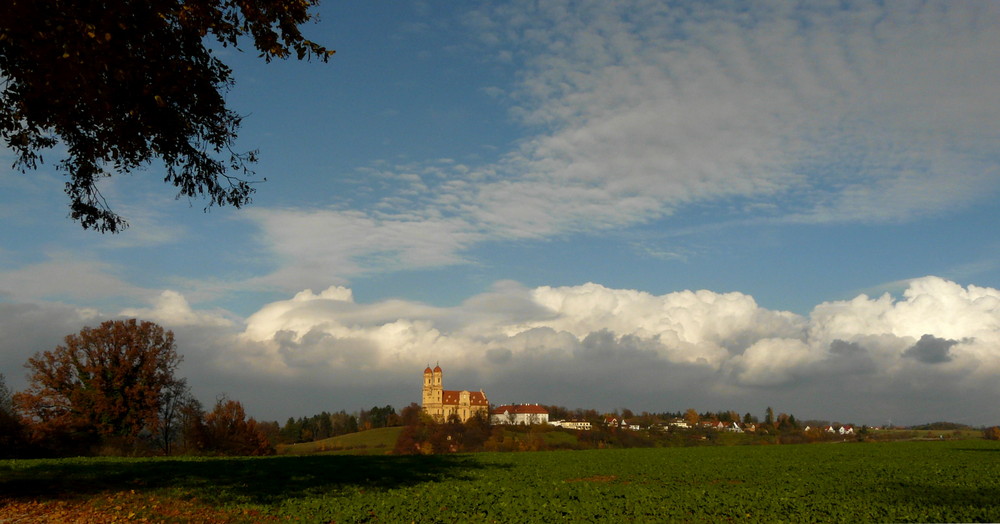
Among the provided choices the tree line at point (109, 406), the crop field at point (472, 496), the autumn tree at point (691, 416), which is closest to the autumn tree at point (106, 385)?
the tree line at point (109, 406)

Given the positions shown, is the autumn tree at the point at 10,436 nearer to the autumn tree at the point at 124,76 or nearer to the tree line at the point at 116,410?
the tree line at the point at 116,410

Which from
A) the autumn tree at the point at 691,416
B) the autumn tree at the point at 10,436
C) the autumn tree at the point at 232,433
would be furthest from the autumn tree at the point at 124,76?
the autumn tree at the point at 691,416

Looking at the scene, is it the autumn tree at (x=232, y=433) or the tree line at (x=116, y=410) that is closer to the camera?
the tree line at (x=116, y=410)

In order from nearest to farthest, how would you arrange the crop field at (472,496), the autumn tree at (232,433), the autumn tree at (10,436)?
the crop field at (472,496) → the autumn tree at (10,436) → the autumn tree at (232,433)

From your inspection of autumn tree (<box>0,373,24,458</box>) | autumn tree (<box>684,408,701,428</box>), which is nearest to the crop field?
autumn tree (<box>0,373,24,458</box>)

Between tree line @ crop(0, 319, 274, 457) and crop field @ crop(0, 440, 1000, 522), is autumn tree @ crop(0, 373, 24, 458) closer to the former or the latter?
Answer: tree line @ crop(0, 319, 274, 457)

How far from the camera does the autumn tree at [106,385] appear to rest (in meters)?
51.2

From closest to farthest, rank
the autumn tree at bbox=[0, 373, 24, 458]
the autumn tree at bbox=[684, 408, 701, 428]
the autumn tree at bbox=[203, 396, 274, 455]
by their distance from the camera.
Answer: the autumn tree at bbox=[0, 373, 24, 458], the autumn tree at bbox=[203, 396, 274, 455], the autumn tree at bbox=[684, 408, 701, 428]

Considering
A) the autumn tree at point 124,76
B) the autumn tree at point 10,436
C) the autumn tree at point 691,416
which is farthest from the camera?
the autumn tree at point 691,416

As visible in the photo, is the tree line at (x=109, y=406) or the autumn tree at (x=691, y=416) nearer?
the tree line at (x=109, y=406)

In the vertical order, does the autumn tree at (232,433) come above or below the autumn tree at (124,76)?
below

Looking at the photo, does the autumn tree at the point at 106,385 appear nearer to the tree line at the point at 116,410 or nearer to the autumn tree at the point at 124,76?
the tree line at the point at 116,410

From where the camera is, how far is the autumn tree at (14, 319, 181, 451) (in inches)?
2016

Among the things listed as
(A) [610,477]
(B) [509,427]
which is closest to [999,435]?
(B) [509,427]
